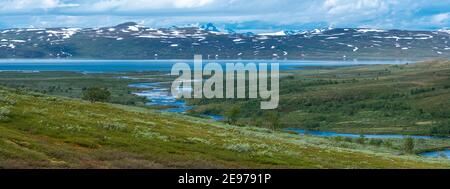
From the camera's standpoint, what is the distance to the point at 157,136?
45.0 m

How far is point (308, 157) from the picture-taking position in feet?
145

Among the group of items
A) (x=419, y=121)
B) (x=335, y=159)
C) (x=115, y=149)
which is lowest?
(x=419, y=121)

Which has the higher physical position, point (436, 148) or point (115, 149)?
point (115, 149)

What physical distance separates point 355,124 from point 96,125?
492 ft
